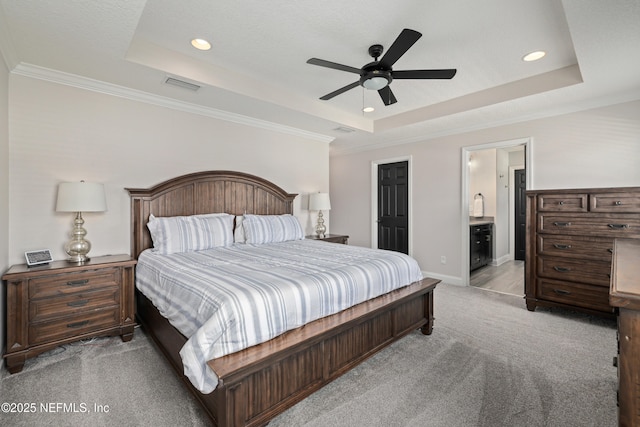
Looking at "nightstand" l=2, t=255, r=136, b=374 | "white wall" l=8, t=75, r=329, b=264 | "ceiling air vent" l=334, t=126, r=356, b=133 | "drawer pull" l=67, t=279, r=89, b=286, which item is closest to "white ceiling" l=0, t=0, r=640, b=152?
"white wall" l=8, t=75, r=329, b=264

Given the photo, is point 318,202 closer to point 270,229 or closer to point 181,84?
point 270,229

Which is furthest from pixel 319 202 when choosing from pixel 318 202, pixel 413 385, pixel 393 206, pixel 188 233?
pixel 413 385

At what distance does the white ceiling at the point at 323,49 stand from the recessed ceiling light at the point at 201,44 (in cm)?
6

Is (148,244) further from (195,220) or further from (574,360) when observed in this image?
(574,360)

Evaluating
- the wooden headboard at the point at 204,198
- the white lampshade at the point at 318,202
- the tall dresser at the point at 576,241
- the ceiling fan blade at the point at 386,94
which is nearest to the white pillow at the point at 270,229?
the wooden headboard at the point at 204,198

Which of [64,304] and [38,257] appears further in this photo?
[38,257]

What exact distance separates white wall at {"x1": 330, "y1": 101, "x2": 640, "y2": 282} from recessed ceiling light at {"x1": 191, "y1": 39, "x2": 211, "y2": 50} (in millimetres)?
3626

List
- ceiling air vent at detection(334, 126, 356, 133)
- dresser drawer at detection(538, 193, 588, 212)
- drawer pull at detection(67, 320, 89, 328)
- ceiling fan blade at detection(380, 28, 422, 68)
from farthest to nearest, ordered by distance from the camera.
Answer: ceiling air vent at detection(334, 126, 356, 133)
dresser drawer at detection(538, 193, 588, 212)
drawer pull at detection(67, 320, 89, 328)
ceiling fan blade at detection(380, 28, 422, 68)

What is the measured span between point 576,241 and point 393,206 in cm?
283

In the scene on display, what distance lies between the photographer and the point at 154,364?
2.29 metres

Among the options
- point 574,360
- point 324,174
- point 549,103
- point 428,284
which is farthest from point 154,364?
point 549,103

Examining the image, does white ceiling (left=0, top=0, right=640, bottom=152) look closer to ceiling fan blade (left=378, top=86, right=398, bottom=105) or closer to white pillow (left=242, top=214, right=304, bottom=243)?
ceiling fan blade (left=378, top=86, right=398, bottom=105)

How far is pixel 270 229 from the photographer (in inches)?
151

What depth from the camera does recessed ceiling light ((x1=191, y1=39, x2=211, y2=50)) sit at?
2.63m
